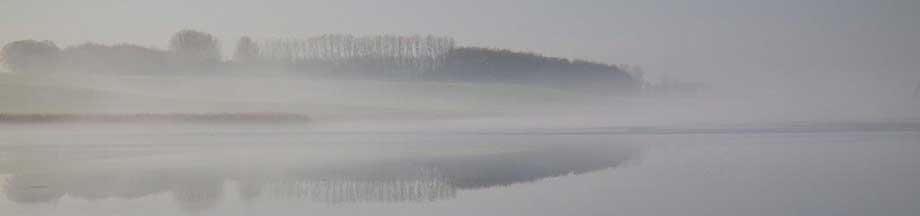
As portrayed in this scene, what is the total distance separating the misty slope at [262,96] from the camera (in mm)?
18125

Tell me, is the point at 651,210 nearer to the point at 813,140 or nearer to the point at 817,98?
the point at 813,140

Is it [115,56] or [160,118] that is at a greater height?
[115,56]

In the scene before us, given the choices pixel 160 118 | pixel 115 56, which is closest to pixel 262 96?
pixel 160 118

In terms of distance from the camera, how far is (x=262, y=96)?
19.7 m

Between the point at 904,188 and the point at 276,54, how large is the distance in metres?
16.8

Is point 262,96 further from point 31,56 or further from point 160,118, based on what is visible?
point 31,56

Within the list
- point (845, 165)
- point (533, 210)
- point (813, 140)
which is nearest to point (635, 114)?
point (813, 140)

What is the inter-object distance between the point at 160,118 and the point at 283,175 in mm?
11158

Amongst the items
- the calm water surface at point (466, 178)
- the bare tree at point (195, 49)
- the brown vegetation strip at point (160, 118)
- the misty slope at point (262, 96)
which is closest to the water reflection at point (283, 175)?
the calm water surface at point (466, 178)

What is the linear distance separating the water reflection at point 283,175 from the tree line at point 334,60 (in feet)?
33.1

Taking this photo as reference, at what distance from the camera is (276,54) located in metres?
20.6

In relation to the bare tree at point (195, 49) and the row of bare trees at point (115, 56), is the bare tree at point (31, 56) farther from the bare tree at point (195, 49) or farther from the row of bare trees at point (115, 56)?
the bare tree at point (195, 49)


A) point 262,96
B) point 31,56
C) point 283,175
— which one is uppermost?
point 31,56

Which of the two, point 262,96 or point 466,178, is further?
point 262,96
